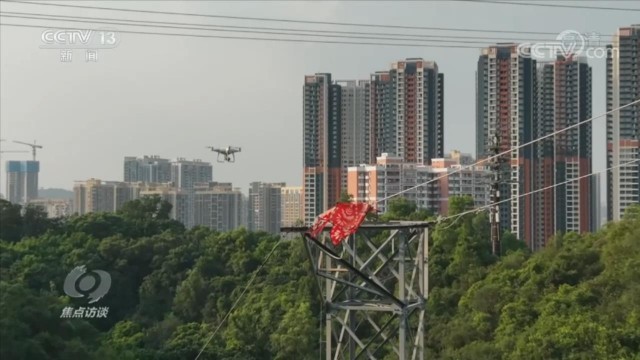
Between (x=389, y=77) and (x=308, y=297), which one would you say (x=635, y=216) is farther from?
(x=389, y=77)

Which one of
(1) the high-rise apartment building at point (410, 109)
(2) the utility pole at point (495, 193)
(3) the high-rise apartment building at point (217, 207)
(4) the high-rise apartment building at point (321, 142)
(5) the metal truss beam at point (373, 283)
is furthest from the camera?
(3) the high-rise apartment building at point (217, 207)

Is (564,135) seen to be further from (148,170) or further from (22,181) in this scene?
(22,181)

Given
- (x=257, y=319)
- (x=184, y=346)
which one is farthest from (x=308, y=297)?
(x=184, y=346)

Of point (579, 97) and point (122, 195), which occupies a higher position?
point (579, 97)

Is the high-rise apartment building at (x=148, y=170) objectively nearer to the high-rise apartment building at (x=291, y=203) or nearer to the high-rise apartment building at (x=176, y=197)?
the high-rise apartment building at (x=176, y=197)

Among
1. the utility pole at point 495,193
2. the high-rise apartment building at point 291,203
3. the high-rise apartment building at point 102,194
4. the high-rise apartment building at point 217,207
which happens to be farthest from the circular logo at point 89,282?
the utility pole at point 495,193

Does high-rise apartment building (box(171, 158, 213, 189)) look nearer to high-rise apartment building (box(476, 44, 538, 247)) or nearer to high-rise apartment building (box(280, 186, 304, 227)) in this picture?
high-rise apartment building (box(280, 186, 304, 227))
